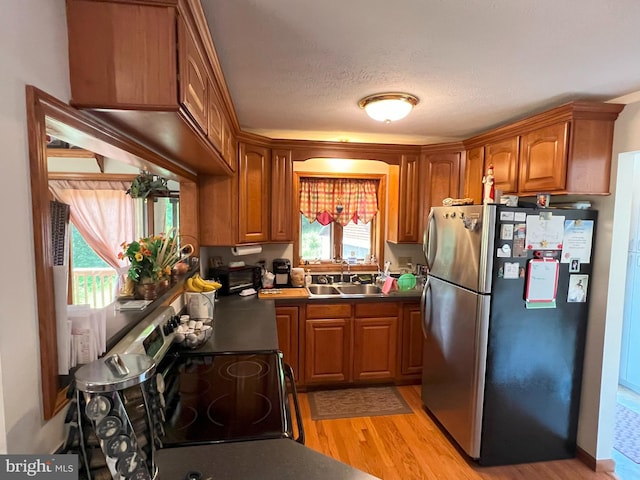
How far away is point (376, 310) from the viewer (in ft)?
9.92

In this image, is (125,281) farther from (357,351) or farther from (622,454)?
(622,454)

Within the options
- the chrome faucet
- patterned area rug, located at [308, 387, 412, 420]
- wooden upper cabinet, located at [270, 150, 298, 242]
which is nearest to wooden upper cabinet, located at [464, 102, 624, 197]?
the chrome faucet

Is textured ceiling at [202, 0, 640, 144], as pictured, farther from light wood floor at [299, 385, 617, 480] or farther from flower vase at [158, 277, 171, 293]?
light wood floor at [299, 385, 617, 480]

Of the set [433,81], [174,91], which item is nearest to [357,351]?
[433,81]

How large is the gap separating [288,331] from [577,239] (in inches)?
86.8

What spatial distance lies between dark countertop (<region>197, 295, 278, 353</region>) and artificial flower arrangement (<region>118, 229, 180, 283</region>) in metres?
0.47

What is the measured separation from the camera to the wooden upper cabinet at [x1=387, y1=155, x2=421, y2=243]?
325 centimetres

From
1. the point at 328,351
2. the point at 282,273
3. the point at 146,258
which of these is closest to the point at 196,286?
the point at 146,258

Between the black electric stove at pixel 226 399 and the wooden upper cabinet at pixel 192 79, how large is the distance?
1046 mm

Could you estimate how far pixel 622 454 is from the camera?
7.66 ft

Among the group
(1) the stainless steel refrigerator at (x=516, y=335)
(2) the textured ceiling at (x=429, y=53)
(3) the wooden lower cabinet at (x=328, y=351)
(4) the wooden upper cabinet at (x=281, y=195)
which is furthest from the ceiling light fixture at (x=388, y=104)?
(3) the wooden lower cabinet at (x=328, y=351)

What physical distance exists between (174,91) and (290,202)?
2.16 m

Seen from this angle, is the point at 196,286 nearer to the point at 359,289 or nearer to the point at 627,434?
the point at 359,289

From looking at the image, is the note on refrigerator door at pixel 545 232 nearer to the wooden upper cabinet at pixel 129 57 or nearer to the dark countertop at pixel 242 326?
the dark countertop at pixel 242 326
